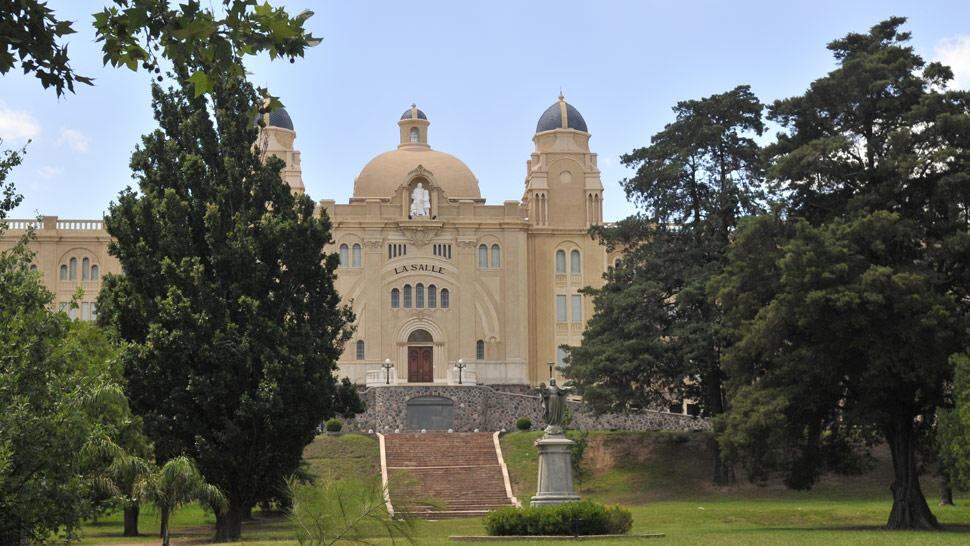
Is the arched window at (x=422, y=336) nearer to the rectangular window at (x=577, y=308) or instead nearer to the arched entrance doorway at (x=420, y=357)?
the arched entrance doorway at (x=420, y=357)

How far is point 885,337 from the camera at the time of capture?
30.2 metres

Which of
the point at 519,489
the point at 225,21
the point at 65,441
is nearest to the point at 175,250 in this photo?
the point at 65,441

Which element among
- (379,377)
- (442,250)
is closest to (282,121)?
(442,250)

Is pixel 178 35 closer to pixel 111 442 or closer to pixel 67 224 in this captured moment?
pixel 111 442

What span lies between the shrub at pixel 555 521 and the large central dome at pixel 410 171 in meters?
44.6

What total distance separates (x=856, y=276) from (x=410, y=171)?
42.2 meters

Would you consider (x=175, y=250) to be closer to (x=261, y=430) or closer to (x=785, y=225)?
(x=261, y=430)

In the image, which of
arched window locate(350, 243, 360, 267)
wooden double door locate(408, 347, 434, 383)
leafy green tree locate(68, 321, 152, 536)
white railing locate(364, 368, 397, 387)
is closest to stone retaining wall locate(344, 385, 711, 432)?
white railing locate(364, 368, 397, 387)

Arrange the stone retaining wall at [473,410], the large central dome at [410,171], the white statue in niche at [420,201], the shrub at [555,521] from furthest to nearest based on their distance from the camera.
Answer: the large central dome at [410,171] → the white statue in niche at [420,201] → the stone retaining wall at [473,410] → the shrub at [555,521]

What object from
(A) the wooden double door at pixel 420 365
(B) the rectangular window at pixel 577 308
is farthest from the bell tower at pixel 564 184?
(A) the wooden double door at pixel 420 365

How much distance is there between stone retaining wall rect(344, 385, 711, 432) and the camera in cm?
5978

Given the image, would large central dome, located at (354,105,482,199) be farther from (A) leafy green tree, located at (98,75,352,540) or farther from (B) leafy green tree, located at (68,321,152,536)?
(B) leafy green tree, located at (68,321,152,536)

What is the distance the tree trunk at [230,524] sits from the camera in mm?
29188

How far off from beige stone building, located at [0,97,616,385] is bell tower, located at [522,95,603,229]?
5 cm
